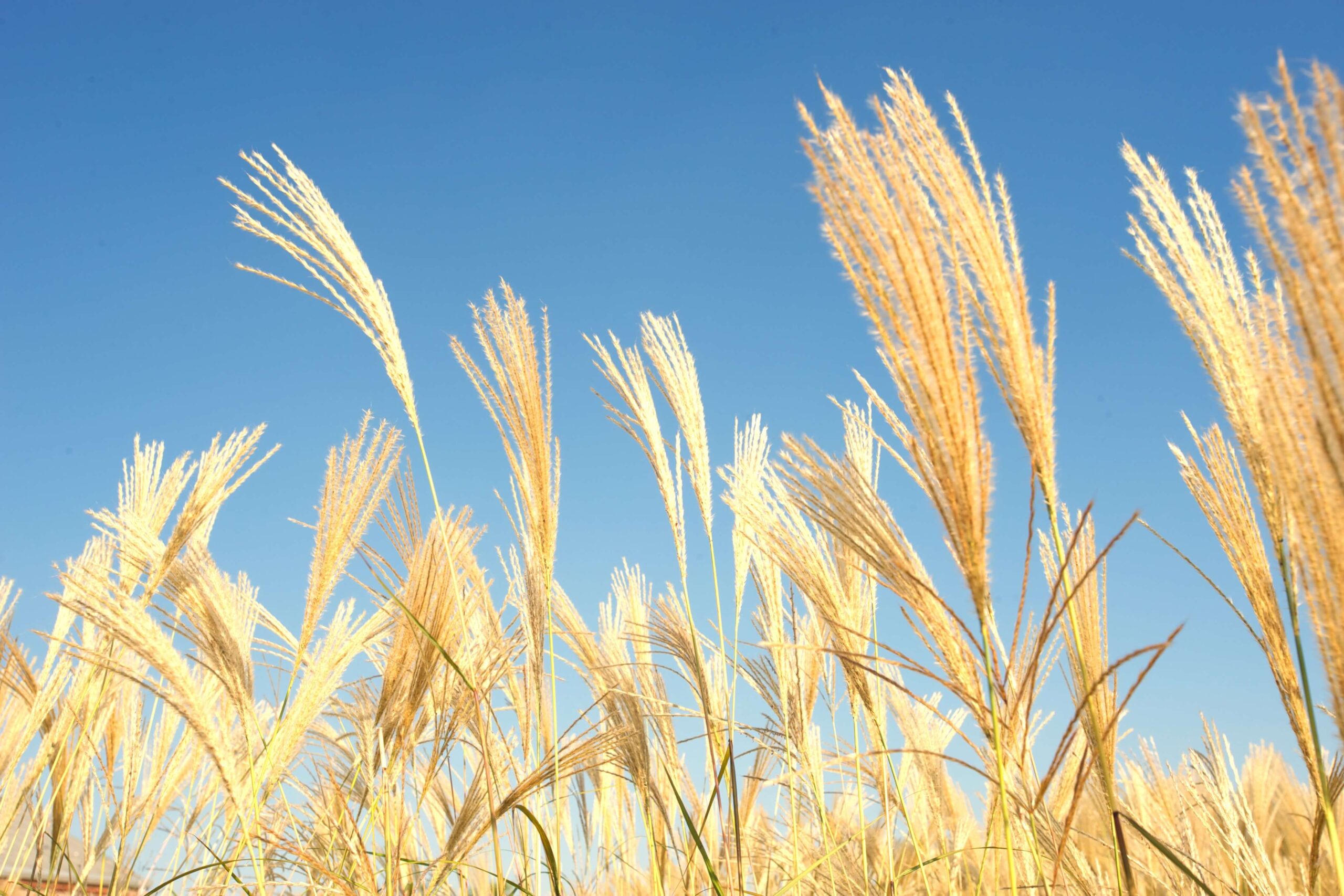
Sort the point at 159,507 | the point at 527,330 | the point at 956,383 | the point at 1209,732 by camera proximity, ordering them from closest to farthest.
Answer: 1. the point at 956,383
2. the point at 527,330
3. the point at 1209,732
4. the point at 159,507

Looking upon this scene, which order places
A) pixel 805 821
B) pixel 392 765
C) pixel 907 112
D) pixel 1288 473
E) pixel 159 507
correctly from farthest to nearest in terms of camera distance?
1. pixel 805 821
2. pixel 159 507
3. pixel 392 765
4. pixel 907 112
5. pixel 1288 473

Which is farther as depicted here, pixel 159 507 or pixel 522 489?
pixel 159 507

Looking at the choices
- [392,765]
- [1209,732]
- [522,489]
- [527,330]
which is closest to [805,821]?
[1209,732]

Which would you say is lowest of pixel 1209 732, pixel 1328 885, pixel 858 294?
→ pixel 1328 885

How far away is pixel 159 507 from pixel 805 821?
308cm

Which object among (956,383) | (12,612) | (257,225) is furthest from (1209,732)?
(12,612)

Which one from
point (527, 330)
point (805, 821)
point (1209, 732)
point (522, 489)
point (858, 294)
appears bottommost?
point (805, 821)

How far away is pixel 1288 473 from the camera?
1011 millimetres

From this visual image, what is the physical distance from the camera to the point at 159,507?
11.0 feet

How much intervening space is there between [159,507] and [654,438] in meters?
2.25

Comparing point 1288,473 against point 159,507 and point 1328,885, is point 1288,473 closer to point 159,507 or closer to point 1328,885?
point 159,507

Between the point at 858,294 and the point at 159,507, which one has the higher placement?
the point at 159,507

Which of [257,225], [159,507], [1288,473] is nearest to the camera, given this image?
[1288,473]

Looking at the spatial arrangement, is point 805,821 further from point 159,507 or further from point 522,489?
point 159,507
